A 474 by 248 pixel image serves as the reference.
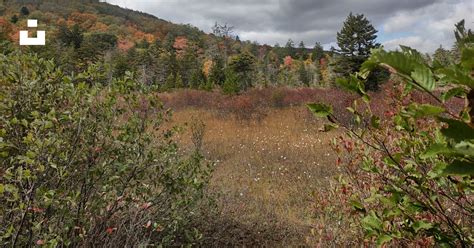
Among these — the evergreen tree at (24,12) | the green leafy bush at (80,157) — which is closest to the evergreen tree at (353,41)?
the green leafy bush at (80,157)

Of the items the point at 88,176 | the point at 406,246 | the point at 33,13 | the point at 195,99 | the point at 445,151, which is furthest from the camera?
the point at 33,13

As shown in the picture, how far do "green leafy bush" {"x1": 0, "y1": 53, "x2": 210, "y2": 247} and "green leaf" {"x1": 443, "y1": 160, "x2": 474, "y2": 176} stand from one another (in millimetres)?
1876

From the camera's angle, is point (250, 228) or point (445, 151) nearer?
point (445, 151)

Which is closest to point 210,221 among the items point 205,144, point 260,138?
point 205,144

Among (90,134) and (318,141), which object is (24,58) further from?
(318,141)

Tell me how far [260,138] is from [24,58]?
8949 millimetres

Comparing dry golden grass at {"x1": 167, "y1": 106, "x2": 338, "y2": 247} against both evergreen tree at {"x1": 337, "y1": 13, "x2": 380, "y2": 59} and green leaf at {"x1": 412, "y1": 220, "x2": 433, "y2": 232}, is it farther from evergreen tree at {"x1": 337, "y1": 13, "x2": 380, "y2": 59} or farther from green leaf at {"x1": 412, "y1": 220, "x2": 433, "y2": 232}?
evergreen tree at {"x1": 337, "y1": 13, "x2": 380, "y2": 59}

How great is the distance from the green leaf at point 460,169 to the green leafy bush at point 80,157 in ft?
6.15

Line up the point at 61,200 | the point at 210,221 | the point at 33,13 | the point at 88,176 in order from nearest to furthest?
the point at 61,200, the point at 88,176, the point at 210,221, the point at 33,13

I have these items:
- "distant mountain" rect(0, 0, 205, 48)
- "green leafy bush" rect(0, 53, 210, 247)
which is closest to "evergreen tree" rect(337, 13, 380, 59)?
"green leafy bush" rect(0, 53, 210, 247)

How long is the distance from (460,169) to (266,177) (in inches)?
263

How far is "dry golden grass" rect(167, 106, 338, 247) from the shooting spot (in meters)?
4.18

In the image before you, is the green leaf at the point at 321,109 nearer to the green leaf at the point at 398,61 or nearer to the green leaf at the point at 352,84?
the green leaf at the point at 352,84

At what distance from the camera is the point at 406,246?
1.84 metres
